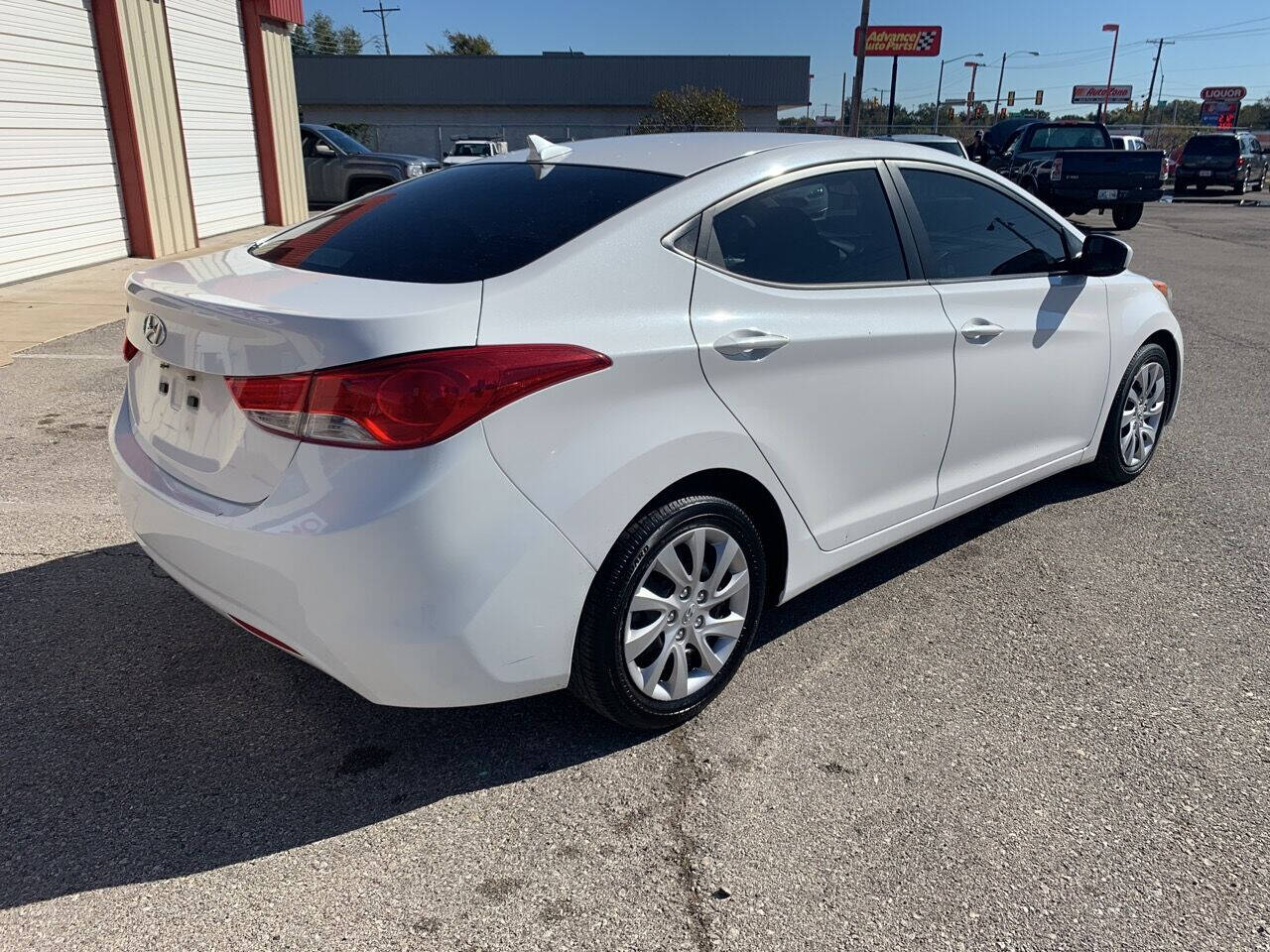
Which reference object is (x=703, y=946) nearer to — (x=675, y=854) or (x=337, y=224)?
(x=675, y=854)

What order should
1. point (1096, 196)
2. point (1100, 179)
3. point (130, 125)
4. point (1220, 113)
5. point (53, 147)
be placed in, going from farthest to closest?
point (1220, 113)
point (1096, 196)
point (1100, 179)
point (130, 125)
point (53, 147)

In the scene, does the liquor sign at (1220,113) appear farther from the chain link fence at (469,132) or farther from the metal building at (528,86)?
the metal building at (528,86)

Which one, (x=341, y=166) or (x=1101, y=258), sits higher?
(x=1101, y=258)

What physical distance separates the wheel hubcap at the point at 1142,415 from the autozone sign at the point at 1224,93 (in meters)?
65.5

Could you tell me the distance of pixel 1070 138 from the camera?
2098 cm

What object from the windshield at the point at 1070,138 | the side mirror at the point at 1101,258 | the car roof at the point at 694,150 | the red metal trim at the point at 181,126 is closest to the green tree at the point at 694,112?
the windshield at the point at 1070,138

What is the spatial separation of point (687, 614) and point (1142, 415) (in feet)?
10.7

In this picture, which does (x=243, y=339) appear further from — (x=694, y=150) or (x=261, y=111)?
(x=261, y=111)

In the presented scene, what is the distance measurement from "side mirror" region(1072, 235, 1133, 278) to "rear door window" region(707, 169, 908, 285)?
1161 millimetres

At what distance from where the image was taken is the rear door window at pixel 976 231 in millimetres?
3611

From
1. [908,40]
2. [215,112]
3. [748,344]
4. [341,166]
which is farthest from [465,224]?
[908,40]

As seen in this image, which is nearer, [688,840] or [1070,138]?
[688,840]

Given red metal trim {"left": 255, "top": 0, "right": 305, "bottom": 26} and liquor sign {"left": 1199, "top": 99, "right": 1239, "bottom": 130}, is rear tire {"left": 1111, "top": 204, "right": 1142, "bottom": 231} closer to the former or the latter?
red metal trim {"left": 255, "top": 0, "right": 305, "bottom": 26}

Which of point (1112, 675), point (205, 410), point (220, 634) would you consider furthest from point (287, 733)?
point (1112, 675)
